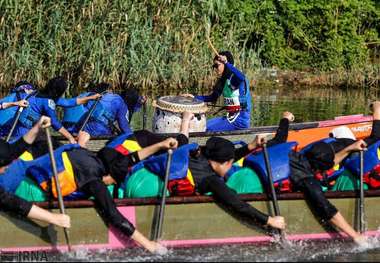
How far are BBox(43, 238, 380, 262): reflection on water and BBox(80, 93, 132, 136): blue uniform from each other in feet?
11.9

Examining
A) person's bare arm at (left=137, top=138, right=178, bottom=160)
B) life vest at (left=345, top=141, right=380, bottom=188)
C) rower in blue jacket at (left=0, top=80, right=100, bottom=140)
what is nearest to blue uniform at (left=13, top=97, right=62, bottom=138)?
rower in blue jacket at (left=0, top=80, right=100, bottom=140)

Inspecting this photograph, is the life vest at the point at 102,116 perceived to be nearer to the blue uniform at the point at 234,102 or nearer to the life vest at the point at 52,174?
the blue uniform at the point at 234,102

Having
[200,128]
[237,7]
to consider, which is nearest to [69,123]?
[200,128]

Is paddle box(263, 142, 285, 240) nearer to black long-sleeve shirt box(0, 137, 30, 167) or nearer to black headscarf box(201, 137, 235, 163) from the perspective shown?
black headscarf box(201, 137, 235, 163)

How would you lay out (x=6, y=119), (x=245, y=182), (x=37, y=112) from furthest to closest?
(x=6, y=119) < (x=37, y=112) < (x=245, y=182)

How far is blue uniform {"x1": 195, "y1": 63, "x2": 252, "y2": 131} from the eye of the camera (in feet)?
42.7

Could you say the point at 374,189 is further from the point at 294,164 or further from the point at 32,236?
the point at 32,236

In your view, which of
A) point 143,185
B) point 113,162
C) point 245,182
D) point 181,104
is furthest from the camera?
point 181,104

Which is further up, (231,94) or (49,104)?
(49,104)

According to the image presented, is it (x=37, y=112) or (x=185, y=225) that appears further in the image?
(x=37, y=112)

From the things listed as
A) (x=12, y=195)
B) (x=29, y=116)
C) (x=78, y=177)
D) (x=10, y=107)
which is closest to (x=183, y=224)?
(x=78, y=177)

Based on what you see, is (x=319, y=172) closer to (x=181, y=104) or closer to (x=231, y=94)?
(x=181, y=104)

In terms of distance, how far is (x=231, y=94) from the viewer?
43.0 ft

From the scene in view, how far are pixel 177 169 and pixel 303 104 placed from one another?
11383mm
